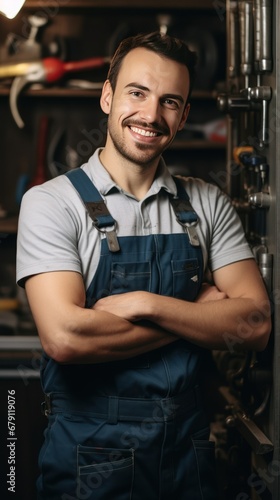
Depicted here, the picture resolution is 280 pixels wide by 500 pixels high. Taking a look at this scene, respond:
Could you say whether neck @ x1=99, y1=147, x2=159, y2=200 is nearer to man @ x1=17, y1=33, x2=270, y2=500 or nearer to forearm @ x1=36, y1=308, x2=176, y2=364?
man @ x1=17, y1=33, x2=270, y2=500

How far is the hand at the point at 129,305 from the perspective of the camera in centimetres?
172

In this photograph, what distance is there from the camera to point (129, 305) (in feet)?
5.67

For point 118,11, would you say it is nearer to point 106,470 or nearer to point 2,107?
point 2,107

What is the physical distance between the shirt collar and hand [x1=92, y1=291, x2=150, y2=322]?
12.0 inches

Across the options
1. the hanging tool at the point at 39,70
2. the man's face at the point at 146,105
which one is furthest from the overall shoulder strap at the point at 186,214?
the hanging tool at the point at 39,70

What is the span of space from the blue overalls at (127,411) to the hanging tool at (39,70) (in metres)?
1.69

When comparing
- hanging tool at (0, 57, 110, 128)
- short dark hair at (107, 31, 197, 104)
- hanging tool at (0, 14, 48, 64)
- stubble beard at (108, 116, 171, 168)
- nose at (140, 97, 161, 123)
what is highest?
hanging tool at (0, 14, 48, 64)

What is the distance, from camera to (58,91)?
11.4 feet

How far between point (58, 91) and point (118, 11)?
563 millimetres

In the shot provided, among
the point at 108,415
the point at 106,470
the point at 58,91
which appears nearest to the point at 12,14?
the point at 108,415

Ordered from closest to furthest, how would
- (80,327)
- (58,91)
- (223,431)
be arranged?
(80,327) → (223,431) → (58,91)

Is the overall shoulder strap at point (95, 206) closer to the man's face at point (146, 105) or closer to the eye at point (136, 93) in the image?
the man's face at point (146, 105)

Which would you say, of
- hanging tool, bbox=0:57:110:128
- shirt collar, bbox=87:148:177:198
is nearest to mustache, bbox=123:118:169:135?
shirt collar, bbox=87:148:177:198

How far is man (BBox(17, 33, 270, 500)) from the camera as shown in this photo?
1.73 metres
